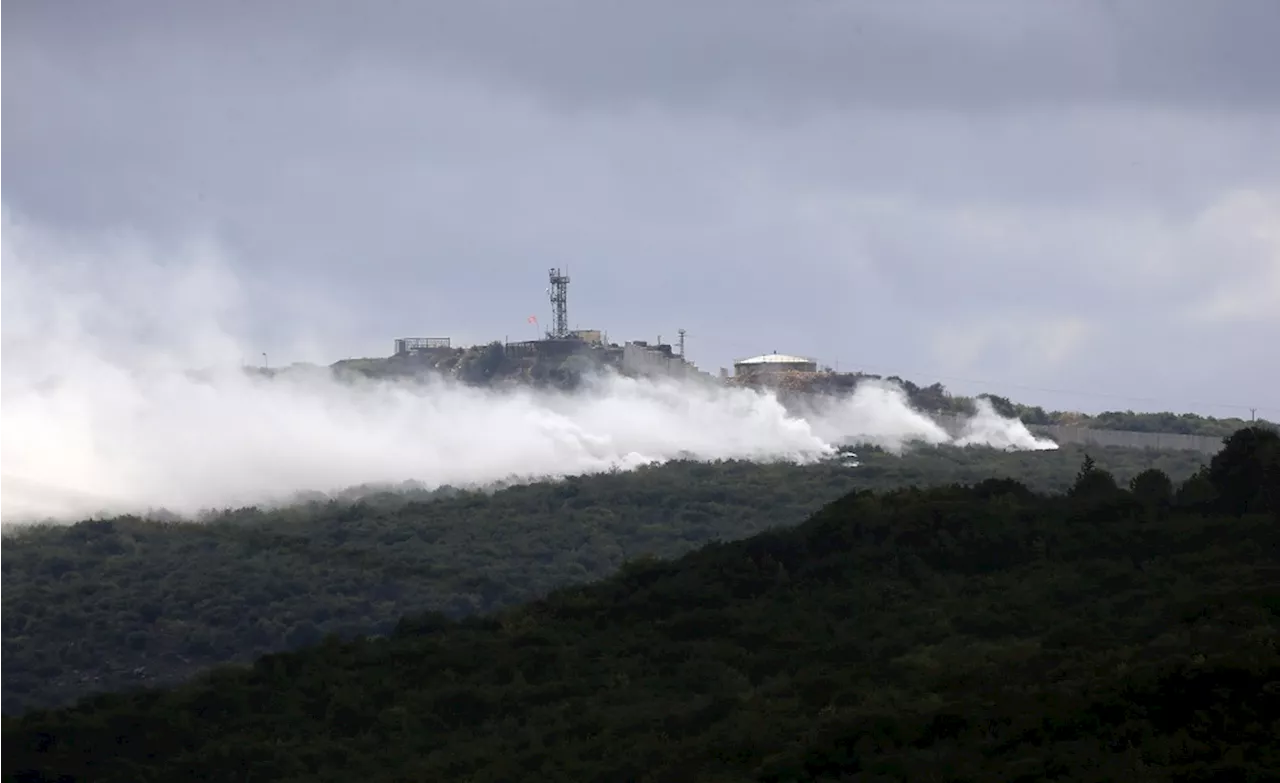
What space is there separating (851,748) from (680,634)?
26516mm

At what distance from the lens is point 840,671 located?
3460 inches

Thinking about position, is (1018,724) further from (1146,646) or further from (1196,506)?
(1196,506)

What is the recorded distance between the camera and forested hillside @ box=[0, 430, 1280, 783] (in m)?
71.1

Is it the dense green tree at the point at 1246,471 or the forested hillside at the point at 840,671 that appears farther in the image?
the dense green tree at the point at 1246,471

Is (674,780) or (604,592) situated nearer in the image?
(674,780)

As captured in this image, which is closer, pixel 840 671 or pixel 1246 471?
pixel 840 671

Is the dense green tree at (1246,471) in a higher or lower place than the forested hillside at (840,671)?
higher

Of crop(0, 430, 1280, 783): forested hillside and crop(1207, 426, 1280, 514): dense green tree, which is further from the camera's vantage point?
crop(1207, 426, 1280, 514): dense green tree

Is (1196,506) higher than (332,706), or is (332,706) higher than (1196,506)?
(1196,506)

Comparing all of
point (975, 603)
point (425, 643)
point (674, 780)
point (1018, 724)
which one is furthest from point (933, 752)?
point (425, 643)

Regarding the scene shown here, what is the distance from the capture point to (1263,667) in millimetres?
70500

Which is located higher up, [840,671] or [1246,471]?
[1246,471]

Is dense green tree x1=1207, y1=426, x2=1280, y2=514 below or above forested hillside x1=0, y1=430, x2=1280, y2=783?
above

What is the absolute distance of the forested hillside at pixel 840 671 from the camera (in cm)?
7106
